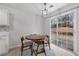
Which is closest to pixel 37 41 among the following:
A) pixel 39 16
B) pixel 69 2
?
pixel 39 16

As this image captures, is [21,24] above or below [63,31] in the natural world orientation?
above

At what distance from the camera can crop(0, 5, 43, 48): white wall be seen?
5.26 feet

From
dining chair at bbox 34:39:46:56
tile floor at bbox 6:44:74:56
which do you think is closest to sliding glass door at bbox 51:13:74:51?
tile floor at bbox 6:44:74:56

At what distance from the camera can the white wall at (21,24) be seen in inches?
63.2

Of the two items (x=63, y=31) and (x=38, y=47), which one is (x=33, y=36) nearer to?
(x=38, y=47)

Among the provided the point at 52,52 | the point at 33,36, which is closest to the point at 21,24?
the point at 33,36

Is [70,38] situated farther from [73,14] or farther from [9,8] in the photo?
[9,8]

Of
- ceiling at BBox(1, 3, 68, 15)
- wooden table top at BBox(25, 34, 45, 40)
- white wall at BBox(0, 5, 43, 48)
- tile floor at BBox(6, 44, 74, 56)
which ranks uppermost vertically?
ceiling at BBox(1, 3, 68, 15)

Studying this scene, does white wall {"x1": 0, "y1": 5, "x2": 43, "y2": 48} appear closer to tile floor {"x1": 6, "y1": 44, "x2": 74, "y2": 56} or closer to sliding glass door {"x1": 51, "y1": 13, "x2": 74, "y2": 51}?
tile floor {"x1": 6, "y1": 44, "x2": 74, "y2": 56}

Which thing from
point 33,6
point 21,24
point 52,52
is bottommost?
point 52,52

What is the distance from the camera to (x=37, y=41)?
1.61 meters

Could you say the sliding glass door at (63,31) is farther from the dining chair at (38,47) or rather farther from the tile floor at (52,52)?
the dining chair at (38,47)

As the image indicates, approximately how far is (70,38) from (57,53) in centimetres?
29

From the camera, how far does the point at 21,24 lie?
163cm
